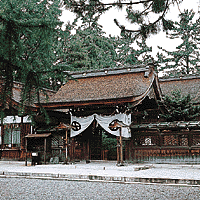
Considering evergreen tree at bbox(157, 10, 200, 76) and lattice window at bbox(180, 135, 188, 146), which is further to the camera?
evergreen tree at bbox(157, 10, 200, 76)

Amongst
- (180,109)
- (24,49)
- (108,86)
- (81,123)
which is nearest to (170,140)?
(180,109)

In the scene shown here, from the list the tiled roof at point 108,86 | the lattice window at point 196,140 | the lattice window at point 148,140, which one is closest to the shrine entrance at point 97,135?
the tiled roof at point 108,86

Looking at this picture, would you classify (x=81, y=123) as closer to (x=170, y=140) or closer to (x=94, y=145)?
(x=94, y=145)

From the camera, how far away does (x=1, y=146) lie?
1833cm

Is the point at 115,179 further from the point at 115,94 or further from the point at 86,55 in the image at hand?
the point at 86,55

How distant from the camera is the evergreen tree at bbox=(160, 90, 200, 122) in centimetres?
1720

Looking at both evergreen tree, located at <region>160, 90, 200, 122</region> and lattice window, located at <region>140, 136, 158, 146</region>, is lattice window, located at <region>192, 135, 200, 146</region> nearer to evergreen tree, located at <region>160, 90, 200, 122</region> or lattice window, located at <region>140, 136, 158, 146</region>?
lattice window, located at <region>140, 136, 158, 146</region>

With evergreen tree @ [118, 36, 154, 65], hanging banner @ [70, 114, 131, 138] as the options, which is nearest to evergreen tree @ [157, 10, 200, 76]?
evergreen tree @ [118, 36, 154, 65]

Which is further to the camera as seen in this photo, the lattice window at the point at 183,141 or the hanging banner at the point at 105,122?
the lattice window at the point at 183,141

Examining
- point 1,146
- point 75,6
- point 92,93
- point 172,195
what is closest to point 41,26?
point 75,6

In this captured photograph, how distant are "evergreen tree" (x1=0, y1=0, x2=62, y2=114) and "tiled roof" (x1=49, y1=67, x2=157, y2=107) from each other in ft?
32.6

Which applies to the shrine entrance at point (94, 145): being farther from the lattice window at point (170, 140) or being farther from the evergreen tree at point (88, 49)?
the evergreen tree at point (88, 49)

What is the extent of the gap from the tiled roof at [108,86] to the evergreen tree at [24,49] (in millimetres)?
9936

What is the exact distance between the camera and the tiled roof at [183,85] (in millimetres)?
20156
